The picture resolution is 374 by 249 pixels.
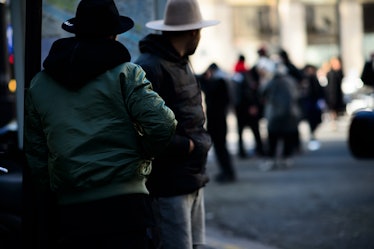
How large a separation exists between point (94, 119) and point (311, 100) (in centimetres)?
1469

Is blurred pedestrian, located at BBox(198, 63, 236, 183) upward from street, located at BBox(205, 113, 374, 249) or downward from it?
upward

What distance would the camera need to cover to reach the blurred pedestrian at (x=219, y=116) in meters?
12.4

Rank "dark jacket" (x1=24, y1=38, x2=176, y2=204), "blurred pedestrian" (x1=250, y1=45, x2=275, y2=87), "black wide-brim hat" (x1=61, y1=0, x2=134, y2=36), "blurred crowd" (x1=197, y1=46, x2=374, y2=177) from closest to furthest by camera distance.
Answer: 1. "dark jacket" (x1=24, y1=38, x2=176, y2=204)
2. "black wide-brim hat" (x1=61, y1=0, x2=134, y2=36)
3. "blurred crowd" (x1=197, y1=46, x2=374, y2=177)
4. "blurred pedestrian" (x1=250, y1=45, x2=275, y2=87)

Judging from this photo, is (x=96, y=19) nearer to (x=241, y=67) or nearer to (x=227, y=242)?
(x=227, y=242)

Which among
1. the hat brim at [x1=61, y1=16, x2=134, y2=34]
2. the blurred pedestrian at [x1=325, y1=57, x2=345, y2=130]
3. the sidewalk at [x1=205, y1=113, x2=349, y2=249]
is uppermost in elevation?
the hat brim at [x1=61, y1=16, x2=134, y2=34]

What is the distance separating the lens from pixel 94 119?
12.1 ft

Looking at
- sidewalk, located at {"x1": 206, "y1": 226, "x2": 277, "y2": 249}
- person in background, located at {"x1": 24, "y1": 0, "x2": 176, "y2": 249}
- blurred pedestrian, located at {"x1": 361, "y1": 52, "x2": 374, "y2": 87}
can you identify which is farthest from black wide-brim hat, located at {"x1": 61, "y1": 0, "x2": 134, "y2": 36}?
blurred pedestrian, located at {"x1": 361, "y1": 52, "x2": 374, "y2": 87}

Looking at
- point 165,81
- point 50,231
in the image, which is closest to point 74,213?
point 50,231

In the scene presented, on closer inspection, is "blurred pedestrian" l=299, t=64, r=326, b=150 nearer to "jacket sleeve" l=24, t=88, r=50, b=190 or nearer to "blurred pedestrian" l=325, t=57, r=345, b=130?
"blurred pedestrian" l=325, t=57, r=345, b=130

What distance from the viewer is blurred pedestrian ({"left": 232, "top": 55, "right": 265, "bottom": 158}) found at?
16062 mm

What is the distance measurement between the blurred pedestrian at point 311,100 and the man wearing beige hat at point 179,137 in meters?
13.0

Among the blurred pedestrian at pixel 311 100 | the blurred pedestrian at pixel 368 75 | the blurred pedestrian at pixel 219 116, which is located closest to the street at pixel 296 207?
the blurred pedestrian at pixel 219 116

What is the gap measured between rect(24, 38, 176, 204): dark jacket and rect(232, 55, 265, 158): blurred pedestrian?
12128 millimetres

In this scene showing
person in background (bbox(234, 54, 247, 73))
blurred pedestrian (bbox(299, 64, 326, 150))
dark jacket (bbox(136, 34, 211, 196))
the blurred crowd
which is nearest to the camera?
dark jacket (bbox(136, 34, 211, 196))
